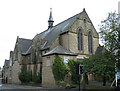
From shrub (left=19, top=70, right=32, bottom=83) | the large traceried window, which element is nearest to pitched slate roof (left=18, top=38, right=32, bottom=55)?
shrub (left=19, top=70, right=32, bottom=83)

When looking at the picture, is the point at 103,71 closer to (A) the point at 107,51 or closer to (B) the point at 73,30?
(A) the point at 107,51

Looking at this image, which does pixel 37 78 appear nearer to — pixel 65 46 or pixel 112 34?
pixel 65 46

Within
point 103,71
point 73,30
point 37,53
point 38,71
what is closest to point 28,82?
point 38,71

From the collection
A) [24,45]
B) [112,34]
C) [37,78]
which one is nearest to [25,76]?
[37,78]

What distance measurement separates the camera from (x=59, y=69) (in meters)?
28.9

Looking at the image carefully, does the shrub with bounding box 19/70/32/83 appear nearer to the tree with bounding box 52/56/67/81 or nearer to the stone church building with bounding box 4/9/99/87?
the stone church building with bounding box 4/9/99/87

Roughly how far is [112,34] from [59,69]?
1371 cm

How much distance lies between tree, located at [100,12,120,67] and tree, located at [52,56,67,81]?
1218 centimetres

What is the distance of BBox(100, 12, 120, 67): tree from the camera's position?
17.3 meters

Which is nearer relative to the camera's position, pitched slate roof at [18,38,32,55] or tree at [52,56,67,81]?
tree at [52,56,67,81]

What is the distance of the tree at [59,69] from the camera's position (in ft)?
94.6

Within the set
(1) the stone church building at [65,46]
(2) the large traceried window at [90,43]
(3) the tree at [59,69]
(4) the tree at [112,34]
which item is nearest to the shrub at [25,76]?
(1) the stone church building at [65,46]

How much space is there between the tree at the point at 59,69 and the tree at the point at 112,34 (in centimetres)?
1218

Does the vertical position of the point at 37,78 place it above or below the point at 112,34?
below
